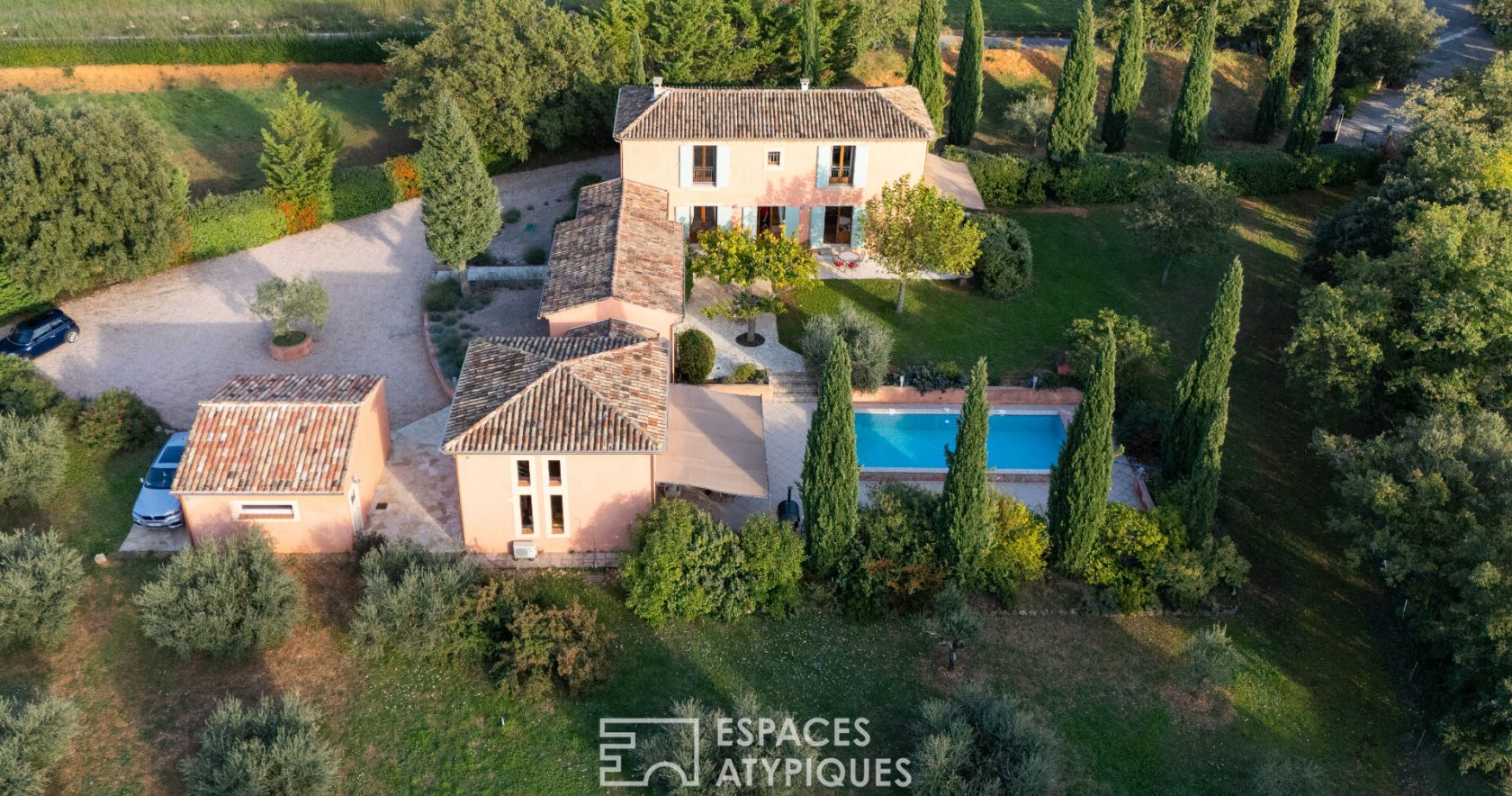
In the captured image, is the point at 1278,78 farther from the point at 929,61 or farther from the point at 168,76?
the point at 168,76

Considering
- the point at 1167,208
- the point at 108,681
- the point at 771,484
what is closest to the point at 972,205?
the point at 1167,208

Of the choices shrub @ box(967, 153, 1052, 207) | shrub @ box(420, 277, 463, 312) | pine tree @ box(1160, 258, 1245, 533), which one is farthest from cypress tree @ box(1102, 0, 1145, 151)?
shrub @ box(420, 277, 463, 312)

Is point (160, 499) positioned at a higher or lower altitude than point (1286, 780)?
higher

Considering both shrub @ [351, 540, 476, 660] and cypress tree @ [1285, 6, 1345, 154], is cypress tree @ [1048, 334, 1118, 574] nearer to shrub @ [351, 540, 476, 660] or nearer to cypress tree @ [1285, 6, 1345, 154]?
shrub @ [351, 540, 476, 660]

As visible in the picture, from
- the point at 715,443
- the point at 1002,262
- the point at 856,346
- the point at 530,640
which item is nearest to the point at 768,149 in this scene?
the point at 1002,262

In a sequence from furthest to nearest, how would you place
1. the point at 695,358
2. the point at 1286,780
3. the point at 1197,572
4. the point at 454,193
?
the point at 454,193
the point at 695,358
the point at 1197,572
the point at 1286,780

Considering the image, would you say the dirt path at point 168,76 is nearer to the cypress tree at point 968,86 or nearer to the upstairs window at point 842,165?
the upstairs window at point 842,165

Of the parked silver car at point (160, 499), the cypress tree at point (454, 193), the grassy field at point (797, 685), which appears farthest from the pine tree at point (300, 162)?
the parked silver car at point (160, 499)
